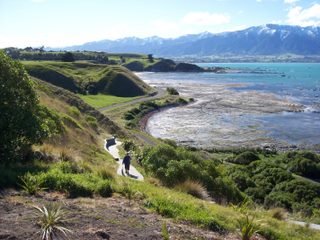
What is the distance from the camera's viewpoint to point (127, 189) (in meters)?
13.0

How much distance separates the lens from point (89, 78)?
11131 centimetres

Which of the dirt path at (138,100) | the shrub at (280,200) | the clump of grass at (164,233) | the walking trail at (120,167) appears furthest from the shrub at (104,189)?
the dirt path at (138,100)

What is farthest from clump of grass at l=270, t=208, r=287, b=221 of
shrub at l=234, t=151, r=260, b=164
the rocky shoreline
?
the rocky shoreline

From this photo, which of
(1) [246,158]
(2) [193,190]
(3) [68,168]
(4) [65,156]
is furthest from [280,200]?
(3) [68,168]

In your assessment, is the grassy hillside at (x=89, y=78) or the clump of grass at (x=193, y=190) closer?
the clump of grass at (x=193, y=190)

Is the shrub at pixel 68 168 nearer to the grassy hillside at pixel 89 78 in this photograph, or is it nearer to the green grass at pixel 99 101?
the green grass at pixel 99 101

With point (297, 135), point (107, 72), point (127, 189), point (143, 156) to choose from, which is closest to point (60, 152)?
point (127, 189)

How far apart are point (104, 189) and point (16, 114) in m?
4.06

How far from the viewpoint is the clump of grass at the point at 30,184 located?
11148mm

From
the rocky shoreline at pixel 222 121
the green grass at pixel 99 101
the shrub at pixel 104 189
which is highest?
the shrub at pixel 104 189

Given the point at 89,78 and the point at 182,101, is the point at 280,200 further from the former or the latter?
the point at 89,78

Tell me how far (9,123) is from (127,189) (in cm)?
446

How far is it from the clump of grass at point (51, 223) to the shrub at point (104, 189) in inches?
110

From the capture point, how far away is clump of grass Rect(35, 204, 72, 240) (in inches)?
340
